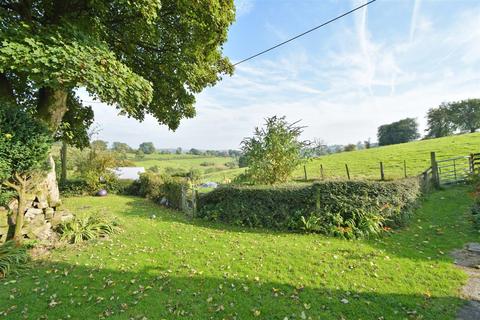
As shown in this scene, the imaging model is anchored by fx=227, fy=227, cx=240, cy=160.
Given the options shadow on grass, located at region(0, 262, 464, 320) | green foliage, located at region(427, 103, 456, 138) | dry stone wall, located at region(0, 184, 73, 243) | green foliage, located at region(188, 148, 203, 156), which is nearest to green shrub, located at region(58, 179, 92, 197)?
dry stone wall, located at region(0, 184, 73, 243)

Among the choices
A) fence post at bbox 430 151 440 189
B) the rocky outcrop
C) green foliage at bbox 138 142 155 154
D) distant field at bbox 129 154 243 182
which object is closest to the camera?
the rocky outcrop

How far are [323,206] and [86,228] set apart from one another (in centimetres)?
727

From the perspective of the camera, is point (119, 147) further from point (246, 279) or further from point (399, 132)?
point (399, 132)

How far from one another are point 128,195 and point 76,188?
11.4 ft

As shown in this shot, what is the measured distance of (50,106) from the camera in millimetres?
7086

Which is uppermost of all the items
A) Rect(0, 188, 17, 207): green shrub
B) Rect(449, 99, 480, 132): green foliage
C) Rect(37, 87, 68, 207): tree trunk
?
Rect(449, 99, 480, 132): green foliage

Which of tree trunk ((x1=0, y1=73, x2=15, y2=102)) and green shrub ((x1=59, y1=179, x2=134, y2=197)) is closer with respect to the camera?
tree trunk ((x1=0, y1=73, x2=15, y2=102))

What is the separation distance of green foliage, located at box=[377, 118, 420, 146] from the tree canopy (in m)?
69.3

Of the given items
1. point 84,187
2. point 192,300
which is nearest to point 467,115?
point 192,300

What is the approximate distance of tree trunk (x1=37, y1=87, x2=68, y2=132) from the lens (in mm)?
7020

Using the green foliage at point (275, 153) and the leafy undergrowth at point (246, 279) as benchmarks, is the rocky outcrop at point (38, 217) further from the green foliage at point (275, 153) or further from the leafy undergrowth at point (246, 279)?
the green foliage at point (275, 153)

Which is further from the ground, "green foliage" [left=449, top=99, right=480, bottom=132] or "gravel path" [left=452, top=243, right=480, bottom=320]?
"green foliage" [left=449, top=99, right=480, bottom=132]

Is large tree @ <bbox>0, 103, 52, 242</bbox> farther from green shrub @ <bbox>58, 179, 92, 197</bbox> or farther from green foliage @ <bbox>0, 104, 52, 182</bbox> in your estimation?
green shrub @ <bbox>58, 179, 92, 197</bbox>

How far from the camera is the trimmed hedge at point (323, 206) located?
700cm
